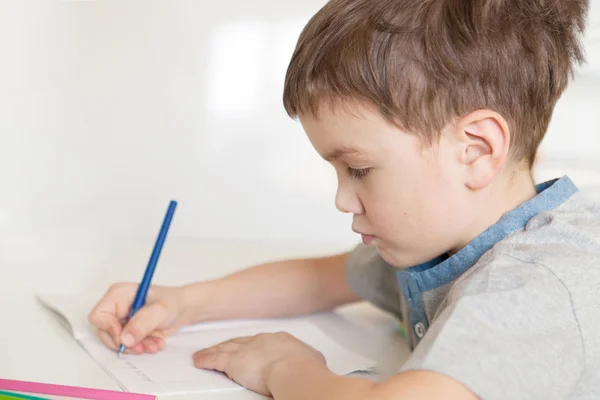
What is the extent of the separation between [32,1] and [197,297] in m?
0.68

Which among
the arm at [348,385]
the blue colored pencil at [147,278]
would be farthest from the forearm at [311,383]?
the blue colored pencil at [147,278]

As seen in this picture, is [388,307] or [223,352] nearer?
[223,352]

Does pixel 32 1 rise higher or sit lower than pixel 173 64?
higher

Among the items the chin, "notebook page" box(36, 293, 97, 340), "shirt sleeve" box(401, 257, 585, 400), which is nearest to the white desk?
"notebook page" box(36, 293, 97, 340)

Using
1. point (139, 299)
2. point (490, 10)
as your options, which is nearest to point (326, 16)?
point (490, 10)

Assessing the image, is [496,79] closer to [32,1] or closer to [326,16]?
[326,16]

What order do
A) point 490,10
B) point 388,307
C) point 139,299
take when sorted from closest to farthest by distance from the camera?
point 490,10 → point 139,299 → point 388,307

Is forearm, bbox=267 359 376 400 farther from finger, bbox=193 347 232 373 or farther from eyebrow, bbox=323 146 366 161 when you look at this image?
eyebrow, bbox=323 146 366 161

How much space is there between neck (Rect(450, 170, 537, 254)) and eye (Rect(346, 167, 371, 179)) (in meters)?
0.11

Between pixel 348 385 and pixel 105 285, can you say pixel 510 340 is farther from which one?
pixel 105 285

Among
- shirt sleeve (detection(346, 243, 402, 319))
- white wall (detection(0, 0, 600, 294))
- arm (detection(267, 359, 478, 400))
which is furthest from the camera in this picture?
white wall (detection(0, 0, 600, 294))

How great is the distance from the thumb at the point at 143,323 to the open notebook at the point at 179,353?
0.02 m

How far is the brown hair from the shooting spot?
802 mm

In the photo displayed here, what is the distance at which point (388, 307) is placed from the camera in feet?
3.66
